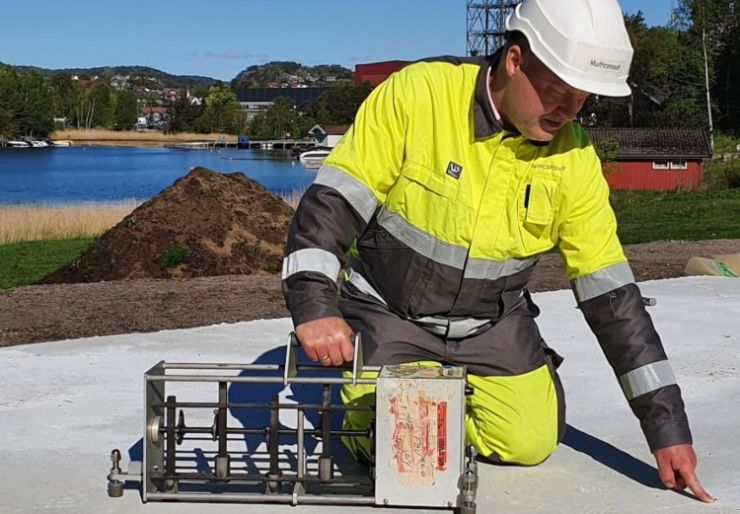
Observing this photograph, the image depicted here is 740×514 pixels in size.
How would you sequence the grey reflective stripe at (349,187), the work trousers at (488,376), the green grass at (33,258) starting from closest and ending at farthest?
the grey reflective stripe at (349,187)
the work trousers at (488,376)
the green grass at (33,258)

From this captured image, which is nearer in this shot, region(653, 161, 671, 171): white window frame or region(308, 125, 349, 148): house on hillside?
region(653, 161, 671, 171): white window frame

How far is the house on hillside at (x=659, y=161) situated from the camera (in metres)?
40.9

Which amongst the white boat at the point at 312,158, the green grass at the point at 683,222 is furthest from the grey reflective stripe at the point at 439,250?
the white boat at the point at 312,158

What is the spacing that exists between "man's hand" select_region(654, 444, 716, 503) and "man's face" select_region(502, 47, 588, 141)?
41.8 inches

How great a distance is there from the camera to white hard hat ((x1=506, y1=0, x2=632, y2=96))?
123 inches

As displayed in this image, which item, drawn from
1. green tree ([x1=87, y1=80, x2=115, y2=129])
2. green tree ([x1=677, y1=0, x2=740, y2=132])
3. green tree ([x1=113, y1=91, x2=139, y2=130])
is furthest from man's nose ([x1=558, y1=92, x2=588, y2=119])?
green tree ([x1=113, y1=91, x2=139, y2=130])

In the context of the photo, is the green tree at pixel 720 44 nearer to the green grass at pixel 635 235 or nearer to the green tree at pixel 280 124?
the green grass at pixel 635 235

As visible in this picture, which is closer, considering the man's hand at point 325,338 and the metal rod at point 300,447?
the man's hand at point 325,338

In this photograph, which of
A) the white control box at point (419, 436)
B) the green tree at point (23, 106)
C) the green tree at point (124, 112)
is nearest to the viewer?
the white control box at point (419, 436)

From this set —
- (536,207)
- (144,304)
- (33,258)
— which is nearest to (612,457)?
(536,207)

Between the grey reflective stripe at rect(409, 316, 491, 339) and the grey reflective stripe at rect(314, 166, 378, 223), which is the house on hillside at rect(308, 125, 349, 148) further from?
the grey reflective stripe at rect(314, 166, 378, 223)

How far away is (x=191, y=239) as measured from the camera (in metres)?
10.4

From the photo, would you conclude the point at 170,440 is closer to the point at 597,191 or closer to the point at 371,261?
the point at 371,261

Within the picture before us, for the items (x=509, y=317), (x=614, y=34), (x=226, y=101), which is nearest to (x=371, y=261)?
(x=509, y=317)
